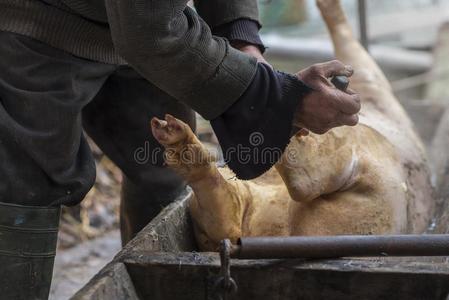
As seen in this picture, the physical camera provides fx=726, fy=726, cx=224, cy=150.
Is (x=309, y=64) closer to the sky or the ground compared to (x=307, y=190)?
closer to the ground

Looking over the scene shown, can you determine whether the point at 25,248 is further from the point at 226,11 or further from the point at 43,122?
the point at 226,11

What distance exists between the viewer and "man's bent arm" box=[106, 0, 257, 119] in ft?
5.09

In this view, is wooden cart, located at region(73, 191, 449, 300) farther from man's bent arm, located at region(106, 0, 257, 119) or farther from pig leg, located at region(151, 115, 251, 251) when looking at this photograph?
man's bent arm, located at region(106, 0, 257, 119)

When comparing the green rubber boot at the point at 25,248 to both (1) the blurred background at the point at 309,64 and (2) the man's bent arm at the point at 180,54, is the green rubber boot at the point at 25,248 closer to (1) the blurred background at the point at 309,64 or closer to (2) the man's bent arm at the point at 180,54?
(2) the man's bent arm at the point at 180,54

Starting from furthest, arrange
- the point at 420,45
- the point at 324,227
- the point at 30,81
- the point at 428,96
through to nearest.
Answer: the point at 420,45
the point at 428,96
the point at 324,227
the point at 30,81

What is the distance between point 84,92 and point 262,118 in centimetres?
57

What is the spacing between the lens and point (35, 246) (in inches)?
76.4

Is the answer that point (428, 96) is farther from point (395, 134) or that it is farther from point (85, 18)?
point (85, 18)

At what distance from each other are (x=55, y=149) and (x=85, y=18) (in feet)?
1.17

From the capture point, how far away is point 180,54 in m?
1.62

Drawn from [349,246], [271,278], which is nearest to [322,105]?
[349,246]

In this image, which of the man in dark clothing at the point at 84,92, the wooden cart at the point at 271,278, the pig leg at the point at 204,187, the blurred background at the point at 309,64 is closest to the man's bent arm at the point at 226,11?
the man in dark clothing at the point at 84,92

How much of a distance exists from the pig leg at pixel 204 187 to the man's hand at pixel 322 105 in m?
0.39

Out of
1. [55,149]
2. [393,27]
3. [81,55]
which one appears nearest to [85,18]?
[81,55]
